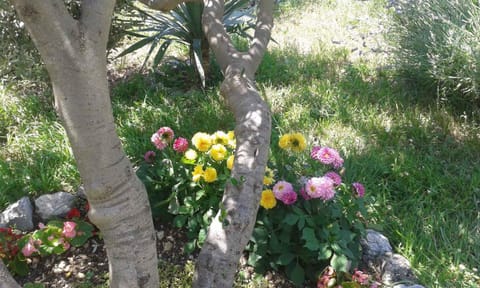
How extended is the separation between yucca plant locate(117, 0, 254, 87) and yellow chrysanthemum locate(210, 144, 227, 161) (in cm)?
176

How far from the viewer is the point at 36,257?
2395mm

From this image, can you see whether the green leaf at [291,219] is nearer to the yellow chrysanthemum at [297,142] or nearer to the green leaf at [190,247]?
the yellow chrysanthemum at [297,142]

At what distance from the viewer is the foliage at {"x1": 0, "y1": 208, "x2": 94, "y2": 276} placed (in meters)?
2.24

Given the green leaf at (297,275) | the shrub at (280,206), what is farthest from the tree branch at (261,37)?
the green leaf at (297,275)

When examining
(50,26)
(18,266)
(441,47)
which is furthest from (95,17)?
(441,47)

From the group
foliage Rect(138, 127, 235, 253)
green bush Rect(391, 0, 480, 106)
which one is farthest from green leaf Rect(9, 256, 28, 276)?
green bush Rect(391, 0, 480, 106)

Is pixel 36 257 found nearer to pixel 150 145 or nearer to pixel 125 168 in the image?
pixel 150 145

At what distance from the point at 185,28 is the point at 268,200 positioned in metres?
2.70

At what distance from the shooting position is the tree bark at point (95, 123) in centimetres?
129

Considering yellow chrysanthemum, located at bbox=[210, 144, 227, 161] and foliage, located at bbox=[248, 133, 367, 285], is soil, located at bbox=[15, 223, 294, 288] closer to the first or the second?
foliage, located at bbox=[248, 133, 367, 285]

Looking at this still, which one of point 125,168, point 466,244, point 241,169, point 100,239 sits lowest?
point 466,244

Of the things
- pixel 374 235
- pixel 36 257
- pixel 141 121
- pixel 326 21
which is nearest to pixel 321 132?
pixel 374 235

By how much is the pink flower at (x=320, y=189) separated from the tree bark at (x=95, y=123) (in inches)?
33.6

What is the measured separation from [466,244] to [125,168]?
196 cm
